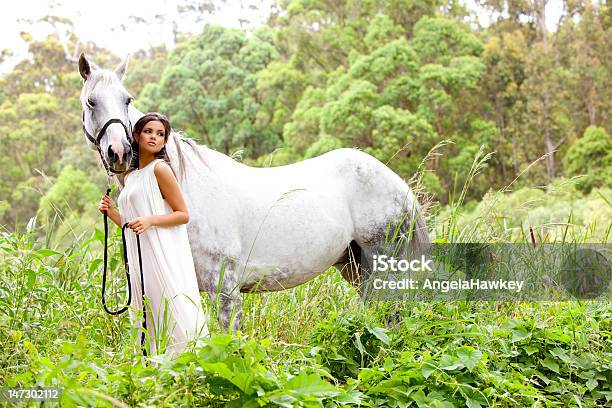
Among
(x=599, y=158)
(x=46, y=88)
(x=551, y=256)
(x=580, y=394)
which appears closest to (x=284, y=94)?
(x=599, y=158)

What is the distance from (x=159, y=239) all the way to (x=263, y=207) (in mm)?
733

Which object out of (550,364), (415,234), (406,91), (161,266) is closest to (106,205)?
(161,266)

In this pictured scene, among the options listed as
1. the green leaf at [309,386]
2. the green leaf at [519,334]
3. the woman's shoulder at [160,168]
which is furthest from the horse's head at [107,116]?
the green leaf at [519,334]

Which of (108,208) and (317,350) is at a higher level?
(108,208)

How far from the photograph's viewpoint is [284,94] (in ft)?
71.5

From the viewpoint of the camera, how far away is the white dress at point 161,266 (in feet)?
9.91

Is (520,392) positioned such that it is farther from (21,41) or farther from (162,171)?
(21,41)

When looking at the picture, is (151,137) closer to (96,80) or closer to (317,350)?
(96,80)

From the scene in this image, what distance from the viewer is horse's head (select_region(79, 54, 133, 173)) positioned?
10.0 ft

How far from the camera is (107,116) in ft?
10.2

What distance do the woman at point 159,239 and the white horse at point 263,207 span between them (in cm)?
10

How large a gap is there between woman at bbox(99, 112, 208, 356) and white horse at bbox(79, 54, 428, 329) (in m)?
0.10

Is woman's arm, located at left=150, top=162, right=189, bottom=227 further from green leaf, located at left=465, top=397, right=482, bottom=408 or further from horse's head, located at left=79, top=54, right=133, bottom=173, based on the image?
green leaf, located at left=465, top=397, right=482, bottom=408

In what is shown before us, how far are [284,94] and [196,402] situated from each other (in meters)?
19.9
